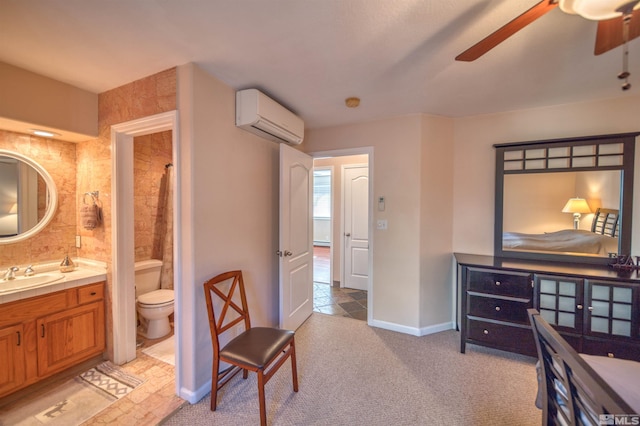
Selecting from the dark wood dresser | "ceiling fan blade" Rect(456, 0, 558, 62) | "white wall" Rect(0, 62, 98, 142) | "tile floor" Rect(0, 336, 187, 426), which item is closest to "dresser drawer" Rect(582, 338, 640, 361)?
the dark wood dresser

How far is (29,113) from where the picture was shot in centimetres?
185

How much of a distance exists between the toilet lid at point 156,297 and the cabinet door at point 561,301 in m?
3.41

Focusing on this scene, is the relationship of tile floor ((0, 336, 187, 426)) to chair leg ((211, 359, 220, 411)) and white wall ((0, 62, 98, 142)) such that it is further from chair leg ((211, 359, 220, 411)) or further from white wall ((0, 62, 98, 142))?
white wall ((0, 62, 98, 142))

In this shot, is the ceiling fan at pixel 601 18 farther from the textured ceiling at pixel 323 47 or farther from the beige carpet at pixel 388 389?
the beige carpet at pixel 388 389

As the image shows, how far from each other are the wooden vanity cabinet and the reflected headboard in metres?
4.47

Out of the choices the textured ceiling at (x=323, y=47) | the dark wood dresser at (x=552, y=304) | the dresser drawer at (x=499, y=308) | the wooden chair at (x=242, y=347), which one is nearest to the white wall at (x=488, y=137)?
the textured ceiling at (x=323, y=47)

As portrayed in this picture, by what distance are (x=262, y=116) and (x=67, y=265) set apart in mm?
2155

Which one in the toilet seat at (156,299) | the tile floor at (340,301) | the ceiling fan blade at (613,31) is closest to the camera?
the ceiling fan blade at (613,31)

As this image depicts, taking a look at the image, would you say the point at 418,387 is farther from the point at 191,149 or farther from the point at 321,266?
the point at 321,266

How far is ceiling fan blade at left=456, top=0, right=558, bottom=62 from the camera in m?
0.96

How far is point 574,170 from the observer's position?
2363 millimetres

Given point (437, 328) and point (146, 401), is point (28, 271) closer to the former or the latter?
point (146, 401)

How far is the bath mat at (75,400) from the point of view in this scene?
1651 millimetres

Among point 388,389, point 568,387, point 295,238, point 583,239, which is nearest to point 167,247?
point 295,238
